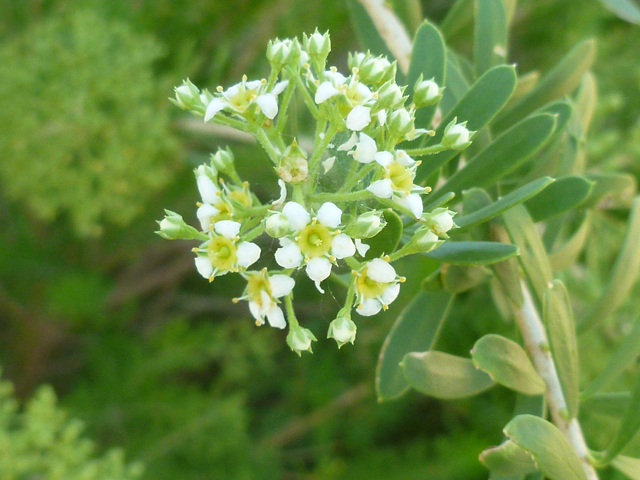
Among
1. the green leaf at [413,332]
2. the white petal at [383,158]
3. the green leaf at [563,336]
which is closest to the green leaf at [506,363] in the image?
the green leaf at [563,336]

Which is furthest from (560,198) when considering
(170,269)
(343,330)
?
(170,269)

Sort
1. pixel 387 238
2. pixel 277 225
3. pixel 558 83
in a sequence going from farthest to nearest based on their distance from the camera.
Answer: pixel 558 83, pixel 387 238, pixel 277 225

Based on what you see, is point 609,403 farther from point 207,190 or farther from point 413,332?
point 207,190

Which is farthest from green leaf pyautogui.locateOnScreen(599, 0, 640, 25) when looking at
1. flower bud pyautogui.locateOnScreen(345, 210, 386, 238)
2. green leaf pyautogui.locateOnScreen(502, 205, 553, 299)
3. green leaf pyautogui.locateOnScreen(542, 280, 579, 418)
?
flower bud pyautogui.locateOnScreen(345, 210, 386, 238)

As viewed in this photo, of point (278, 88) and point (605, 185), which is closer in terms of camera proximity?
point (278, 88)

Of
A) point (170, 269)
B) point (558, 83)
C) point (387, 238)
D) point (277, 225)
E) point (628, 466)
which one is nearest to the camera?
point (277, 225)

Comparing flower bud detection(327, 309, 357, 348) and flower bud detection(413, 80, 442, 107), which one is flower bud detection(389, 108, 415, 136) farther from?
flower bud detection(327, 309, 357, 348)

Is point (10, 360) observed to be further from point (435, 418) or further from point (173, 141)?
point (435, 418)
